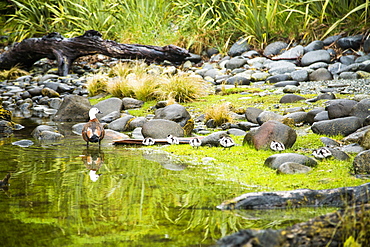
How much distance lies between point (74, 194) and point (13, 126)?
15.0 feet

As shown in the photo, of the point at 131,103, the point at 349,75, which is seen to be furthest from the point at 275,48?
the point at 131,103

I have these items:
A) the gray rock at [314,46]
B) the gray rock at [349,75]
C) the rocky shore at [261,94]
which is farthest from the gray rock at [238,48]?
the gray rock at [349,75]

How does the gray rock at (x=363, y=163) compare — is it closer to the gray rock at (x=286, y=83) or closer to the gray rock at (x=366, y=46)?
the gray rock at (x=286, y=83)

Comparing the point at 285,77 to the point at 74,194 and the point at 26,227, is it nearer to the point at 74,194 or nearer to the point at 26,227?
the point at 74,194

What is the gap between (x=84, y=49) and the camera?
12.1 meters

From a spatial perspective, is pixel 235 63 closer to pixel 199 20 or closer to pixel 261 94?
pixel 199 20

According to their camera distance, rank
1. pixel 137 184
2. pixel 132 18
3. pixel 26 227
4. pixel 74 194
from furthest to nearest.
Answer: pixel 132 18, pixel 137 184, pixel 74 194, pixel 26 227

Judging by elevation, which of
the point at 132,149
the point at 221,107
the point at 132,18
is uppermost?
the point at 132,18

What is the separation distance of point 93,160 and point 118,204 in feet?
5.61

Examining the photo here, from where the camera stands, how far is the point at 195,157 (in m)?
4.30

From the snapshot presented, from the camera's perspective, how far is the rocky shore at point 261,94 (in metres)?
4.32

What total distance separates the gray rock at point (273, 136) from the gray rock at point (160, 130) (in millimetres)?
1523

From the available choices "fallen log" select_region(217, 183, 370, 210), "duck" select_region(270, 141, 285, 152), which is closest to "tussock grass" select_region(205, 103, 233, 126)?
"duck" select_region(270, 141, 285, 152)

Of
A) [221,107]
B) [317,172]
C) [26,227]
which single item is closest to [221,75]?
[221,107]
